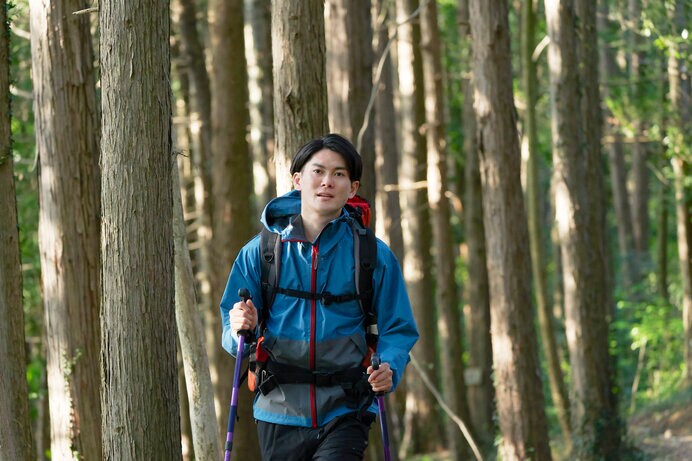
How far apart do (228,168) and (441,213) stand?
5216mm

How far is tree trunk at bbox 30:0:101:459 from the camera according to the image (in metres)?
8.18

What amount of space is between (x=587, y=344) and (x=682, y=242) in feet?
23.3

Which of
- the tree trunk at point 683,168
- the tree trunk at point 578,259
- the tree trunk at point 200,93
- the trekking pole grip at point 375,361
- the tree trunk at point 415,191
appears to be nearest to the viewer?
the trekking pole grip at point 375,361

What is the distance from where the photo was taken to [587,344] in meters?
12.9

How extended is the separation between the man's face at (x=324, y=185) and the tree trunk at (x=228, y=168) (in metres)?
8.56

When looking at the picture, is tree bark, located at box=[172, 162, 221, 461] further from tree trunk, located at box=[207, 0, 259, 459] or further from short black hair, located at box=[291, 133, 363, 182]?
tree trunk, located at box=[207, 0, 259, 459]

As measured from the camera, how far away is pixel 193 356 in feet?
25.8

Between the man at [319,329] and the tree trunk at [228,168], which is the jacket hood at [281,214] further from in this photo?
the tree trunk at [228,168]

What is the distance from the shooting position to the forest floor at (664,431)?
44.5 ft

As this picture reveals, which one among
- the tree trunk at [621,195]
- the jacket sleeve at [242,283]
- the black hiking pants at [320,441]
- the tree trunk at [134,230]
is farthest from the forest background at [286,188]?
the tree trunk at [621,195]

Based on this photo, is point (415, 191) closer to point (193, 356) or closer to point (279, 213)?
point (193, 356)

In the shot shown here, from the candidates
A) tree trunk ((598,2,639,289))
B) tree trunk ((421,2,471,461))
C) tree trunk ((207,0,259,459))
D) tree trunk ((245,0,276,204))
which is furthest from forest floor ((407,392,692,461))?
tree trunk ((598,2,639,289))

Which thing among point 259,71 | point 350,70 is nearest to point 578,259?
point 350,70

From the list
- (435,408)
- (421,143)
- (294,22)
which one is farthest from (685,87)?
(294,22)
